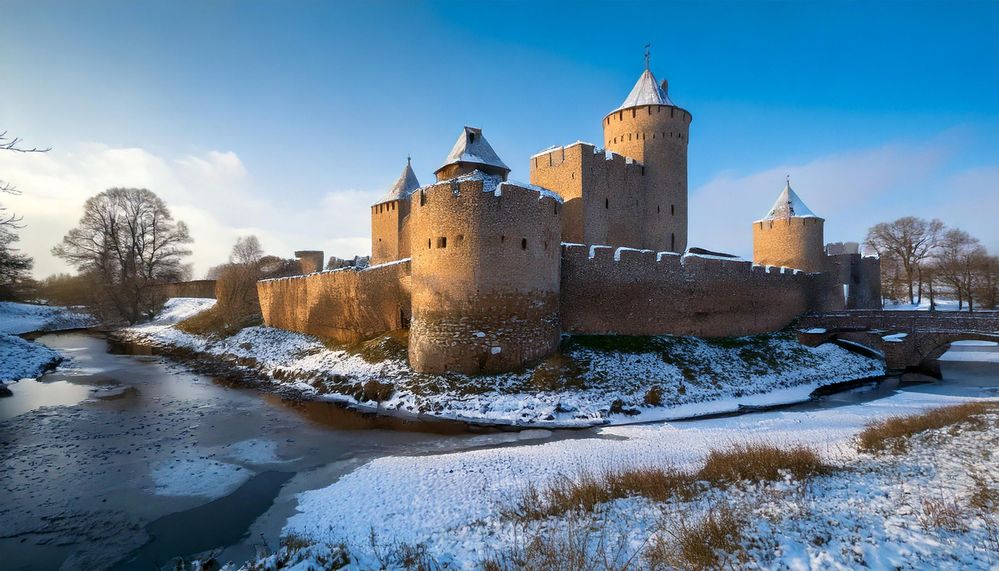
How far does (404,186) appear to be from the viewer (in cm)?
2948

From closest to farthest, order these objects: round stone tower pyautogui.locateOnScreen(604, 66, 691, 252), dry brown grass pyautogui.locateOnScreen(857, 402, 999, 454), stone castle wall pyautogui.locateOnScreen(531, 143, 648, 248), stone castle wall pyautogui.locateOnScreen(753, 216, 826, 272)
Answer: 1. dry brown grass pyautogui.locateOnScreen(857, 402, 999, 454)
2. stone castle wall pyautogui.locateOnScreen(531, 143, 648, 248)
3. round stone tower pyautogui.locateOnScreen(604, 66, 691, 252)
4. stone castle wall pyautogui.locateOnScreen(753, 216, 826, 272)

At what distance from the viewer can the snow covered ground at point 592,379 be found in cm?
1332

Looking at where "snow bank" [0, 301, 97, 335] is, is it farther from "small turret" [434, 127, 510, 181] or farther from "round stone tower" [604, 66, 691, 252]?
"round stone tower" [604, 66, 691, 252]

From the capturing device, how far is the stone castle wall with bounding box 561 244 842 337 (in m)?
17.6

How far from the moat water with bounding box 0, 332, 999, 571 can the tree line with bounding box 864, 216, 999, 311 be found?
65.3 ft

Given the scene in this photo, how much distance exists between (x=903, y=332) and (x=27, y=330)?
54876 mm

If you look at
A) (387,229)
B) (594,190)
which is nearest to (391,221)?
(387,229)

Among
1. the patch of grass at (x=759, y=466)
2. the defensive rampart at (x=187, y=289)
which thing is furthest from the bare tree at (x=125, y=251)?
the patch of grass at (x=759, y=466)


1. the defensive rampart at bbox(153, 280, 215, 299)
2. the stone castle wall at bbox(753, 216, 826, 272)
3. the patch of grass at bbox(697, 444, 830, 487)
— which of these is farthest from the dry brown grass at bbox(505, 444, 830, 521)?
the defensive rampart at bbox(153, 280, 215, 299)

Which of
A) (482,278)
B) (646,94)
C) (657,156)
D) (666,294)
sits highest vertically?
(646,94)

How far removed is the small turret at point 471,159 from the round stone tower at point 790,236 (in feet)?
60.5

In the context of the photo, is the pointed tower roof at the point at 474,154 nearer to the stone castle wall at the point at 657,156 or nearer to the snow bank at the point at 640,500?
the stone castle wall at the point at 657,156

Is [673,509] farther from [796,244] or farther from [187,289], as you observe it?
[187,289]

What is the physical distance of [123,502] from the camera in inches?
306
